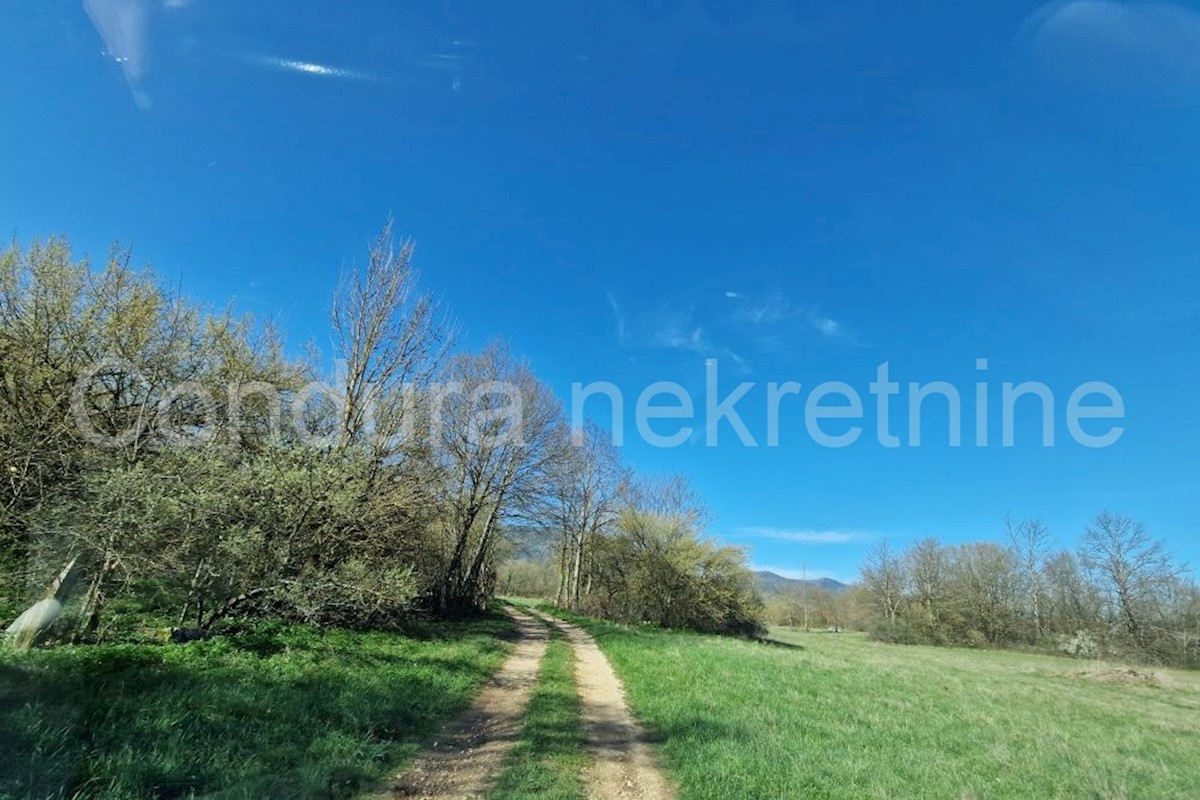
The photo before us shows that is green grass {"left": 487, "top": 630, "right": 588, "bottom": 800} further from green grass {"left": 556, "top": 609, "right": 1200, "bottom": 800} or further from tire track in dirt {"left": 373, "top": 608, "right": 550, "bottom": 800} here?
green grass {"left": 556, "top": 609, "right": 1200, "bottom": 800}

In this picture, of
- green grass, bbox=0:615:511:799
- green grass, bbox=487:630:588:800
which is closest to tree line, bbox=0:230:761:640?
green grass, bbox=0:615:511:799

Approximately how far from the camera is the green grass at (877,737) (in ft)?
21.6

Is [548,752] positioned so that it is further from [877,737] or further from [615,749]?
[877,737]

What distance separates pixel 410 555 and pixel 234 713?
11.8m

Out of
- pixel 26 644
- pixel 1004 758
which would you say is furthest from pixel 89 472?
pixel 1004 758

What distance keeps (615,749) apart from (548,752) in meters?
1.02

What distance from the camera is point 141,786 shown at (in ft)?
13.8

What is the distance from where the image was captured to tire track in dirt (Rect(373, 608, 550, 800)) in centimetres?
538

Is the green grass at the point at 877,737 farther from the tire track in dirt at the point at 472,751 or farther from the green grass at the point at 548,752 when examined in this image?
the tire track in dirt at the point at 472,751

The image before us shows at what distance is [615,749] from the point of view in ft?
23.8

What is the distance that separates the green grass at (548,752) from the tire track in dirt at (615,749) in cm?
18

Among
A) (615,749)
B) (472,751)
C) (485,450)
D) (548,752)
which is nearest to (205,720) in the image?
(472,751)

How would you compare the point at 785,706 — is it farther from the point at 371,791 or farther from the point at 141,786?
the point at 141,786

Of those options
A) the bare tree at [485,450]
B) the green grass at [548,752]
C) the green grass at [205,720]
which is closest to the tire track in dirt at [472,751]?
the green grass at [548,752]
